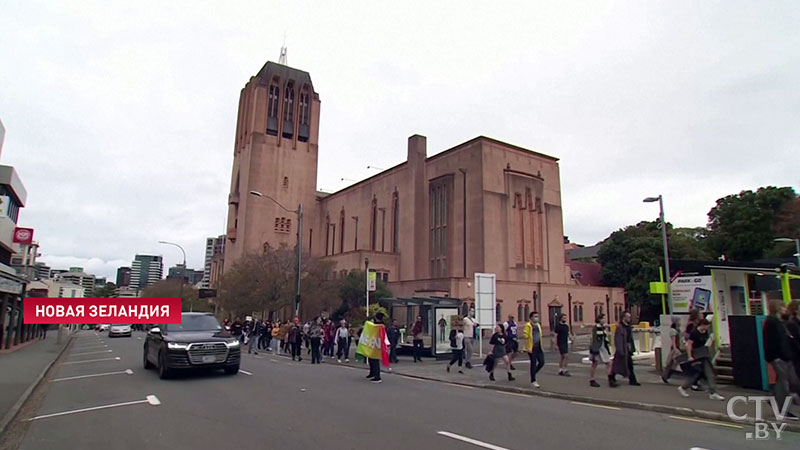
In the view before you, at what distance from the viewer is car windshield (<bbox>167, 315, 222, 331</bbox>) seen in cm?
Result: 1398

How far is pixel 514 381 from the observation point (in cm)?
1432

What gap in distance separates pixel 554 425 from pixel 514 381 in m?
6.35

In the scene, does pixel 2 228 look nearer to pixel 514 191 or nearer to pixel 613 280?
pixel 514 191

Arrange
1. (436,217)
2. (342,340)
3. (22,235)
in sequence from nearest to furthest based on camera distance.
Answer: (342,340) < (22,235) < (436,217)

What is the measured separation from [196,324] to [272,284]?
1088 inches

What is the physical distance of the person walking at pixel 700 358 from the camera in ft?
35.4

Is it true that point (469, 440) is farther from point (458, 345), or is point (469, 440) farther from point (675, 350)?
point (458, 345)

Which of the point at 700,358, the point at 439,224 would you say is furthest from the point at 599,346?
the point at 439,224

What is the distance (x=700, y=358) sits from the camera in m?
11.0

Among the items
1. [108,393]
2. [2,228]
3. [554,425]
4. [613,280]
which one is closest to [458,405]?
[554,425]

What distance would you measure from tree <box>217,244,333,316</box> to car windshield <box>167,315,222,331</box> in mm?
25360

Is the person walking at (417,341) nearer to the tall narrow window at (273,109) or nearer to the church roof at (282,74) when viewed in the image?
the tall narrow window at (273,109)

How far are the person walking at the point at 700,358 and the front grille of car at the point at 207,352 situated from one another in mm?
11013
